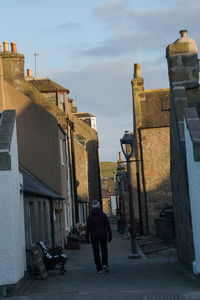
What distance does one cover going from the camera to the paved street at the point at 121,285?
10741 mm

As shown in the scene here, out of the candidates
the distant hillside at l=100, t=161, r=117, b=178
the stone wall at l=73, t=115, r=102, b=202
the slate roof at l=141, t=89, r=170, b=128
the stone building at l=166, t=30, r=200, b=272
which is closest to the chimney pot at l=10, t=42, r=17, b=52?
the slate roof at l=141, t=89, r=170, b=128

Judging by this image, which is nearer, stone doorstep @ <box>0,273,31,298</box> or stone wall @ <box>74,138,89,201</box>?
stone doorstep @ <box>0,273,31,298</box>

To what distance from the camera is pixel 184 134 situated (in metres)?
13.4

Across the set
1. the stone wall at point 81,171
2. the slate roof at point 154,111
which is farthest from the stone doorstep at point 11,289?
the stone wall at point 81,171

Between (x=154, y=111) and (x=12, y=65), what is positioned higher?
(x=12, y=65)

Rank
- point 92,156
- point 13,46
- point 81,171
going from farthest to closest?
point 92,156 → point 81,171 → point 13,46

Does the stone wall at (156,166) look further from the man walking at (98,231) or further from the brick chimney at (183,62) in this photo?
the brick chimney at (183,62)

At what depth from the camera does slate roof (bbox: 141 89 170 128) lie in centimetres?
4006

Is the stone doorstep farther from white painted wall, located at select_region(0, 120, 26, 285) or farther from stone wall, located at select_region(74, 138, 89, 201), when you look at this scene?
stone wall, located at select_region(74, 138, 89, 201)

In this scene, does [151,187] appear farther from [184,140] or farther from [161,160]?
[184,140]

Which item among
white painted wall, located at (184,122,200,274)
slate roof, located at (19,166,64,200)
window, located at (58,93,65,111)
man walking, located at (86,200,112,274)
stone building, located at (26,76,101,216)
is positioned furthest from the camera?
stone building, located at (26,76,101,216)

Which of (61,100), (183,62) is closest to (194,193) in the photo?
(183,62)

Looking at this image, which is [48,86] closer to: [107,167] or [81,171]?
[81,171]

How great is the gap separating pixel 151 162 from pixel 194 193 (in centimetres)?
2790
